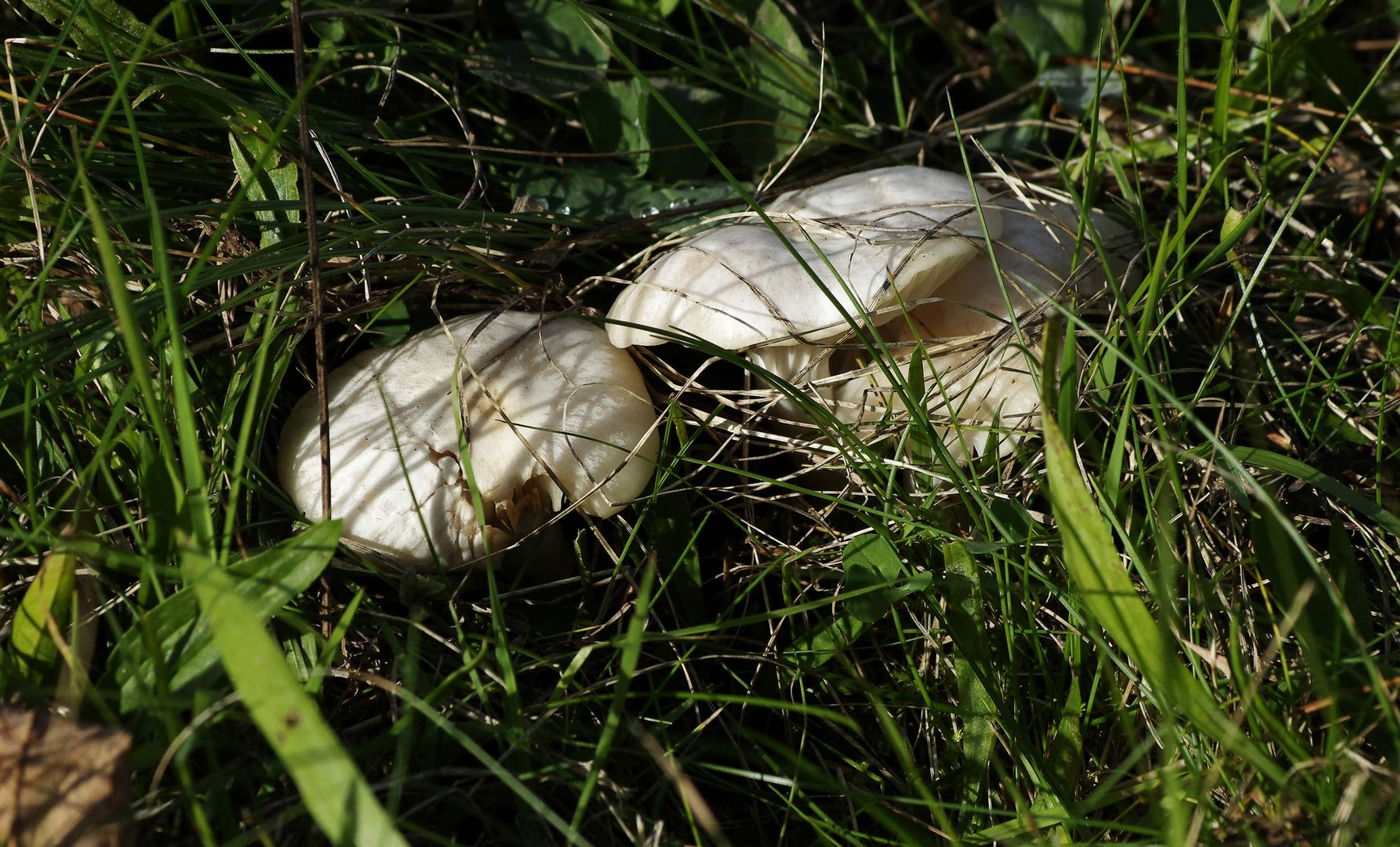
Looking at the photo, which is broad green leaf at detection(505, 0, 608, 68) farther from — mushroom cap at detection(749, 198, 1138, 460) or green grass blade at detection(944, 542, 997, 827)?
green grass blade at detection(944, 542, 997, 827)

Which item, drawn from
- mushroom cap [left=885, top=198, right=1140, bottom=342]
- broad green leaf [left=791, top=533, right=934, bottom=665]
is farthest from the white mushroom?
broad green leaf [left=791, top=533, right=934, bottom=665]

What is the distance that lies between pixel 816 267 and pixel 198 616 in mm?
1042

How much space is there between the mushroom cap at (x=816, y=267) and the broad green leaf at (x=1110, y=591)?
1.47 feet

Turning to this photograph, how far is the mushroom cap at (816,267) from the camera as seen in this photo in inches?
60.4

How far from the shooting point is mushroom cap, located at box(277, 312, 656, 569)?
1522 mm

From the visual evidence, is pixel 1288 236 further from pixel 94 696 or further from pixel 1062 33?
pixel 94 696

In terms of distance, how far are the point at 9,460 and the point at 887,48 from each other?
7.13 ft

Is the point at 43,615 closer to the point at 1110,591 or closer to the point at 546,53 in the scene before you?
the point at 1110,591

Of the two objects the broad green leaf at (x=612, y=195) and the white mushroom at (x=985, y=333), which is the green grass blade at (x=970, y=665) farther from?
the broad green leaf at (x=612, y=195)

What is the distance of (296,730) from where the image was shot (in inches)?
37.7

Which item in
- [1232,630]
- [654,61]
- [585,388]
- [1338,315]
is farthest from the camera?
[654,61]

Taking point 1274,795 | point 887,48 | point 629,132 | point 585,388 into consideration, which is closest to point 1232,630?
point 1274,795

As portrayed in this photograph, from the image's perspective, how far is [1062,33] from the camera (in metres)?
2.35

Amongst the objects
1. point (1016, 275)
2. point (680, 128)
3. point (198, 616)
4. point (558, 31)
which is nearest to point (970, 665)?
point (1016, 275)
